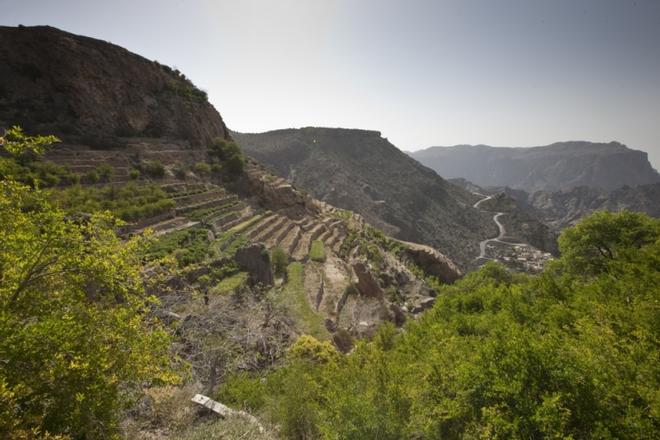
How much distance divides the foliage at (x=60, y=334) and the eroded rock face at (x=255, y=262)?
14.5 metres

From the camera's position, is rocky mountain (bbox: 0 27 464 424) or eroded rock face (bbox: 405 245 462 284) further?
eroded rock face (bbox: 405 245 462 284)

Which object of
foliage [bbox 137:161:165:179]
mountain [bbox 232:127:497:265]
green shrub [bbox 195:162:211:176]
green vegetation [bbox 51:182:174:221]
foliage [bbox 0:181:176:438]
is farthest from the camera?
mountain [bbox 232:127:497:265]

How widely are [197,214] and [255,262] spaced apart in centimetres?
1204

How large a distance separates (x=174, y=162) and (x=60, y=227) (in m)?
36.8

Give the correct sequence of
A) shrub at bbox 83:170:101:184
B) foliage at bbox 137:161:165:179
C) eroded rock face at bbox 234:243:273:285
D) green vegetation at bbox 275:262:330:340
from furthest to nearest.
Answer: foliage at bbox 137:161:165:179, shrub at bbox 83:170:101:184, eroded rock face at bbox 234:243:273:285, green vegetation at bbox 275:262:330:340

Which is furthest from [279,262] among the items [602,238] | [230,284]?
[602,238]

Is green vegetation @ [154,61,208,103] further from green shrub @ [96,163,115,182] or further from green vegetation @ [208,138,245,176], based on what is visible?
green shrub @ [96,163,115,182]

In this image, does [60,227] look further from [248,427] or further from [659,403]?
[659,403]

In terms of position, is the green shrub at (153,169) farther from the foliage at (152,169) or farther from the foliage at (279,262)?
the foliage at (279,262)

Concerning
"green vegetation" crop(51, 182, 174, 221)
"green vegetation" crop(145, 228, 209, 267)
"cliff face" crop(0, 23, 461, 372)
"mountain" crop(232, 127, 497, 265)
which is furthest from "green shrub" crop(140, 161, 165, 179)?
"mountain" crop(232, 127, 497, 265)

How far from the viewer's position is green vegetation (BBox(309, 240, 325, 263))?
30.5m

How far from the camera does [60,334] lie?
19.1 ft

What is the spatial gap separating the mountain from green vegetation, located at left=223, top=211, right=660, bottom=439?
62.4 metres

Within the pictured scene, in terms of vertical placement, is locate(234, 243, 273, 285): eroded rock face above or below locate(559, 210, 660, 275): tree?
below
